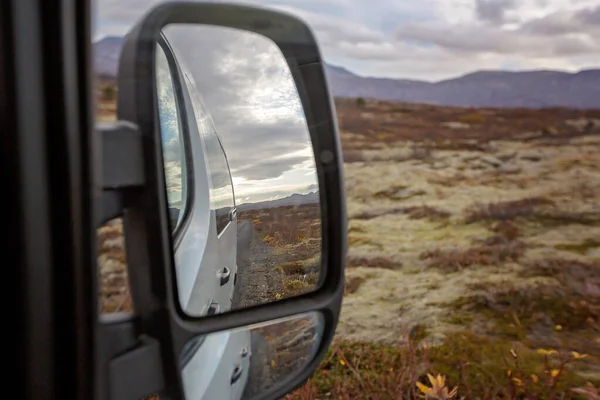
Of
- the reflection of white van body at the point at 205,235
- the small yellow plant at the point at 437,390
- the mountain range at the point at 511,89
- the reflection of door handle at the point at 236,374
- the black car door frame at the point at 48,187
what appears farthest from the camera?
the mountain range at the point at 511,89

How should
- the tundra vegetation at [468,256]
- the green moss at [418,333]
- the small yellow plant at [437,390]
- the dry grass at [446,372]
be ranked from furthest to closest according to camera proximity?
the green moss at [418,333], the tundra vegetation at [468,256], the dry grass at [446,372], the small yellow plant at [437,390]

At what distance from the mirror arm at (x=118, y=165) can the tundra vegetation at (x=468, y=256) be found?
193 centimetres

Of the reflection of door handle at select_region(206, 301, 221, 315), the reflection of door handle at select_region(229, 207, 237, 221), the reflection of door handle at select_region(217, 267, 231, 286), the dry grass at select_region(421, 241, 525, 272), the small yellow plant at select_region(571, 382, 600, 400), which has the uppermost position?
the reflection of door handle at select_region(229, 207, 237, 221)

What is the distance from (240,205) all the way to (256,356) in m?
0.24

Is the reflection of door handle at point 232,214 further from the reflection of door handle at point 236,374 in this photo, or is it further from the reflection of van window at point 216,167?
the reflection of door handle at point 236,374

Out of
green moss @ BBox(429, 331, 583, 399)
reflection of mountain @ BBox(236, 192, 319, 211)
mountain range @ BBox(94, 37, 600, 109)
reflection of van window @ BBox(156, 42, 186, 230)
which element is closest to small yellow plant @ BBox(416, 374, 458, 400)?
green moss @ BBox(429, 331, 583, 399)

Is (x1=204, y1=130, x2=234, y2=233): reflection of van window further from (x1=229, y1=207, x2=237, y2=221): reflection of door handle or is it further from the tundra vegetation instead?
the tundra vegetation

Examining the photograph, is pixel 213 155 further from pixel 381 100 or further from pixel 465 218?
pixel 465 218

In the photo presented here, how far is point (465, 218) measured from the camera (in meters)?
3.44

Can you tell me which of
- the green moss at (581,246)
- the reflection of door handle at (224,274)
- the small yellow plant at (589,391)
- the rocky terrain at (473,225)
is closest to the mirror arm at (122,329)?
the reflection of door handle at (224,274)

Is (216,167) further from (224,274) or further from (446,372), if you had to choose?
(446,372)

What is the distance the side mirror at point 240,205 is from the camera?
0.70m

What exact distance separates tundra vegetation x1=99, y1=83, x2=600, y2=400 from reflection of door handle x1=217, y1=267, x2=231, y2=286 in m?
1.60

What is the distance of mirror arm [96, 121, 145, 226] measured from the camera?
567mm
